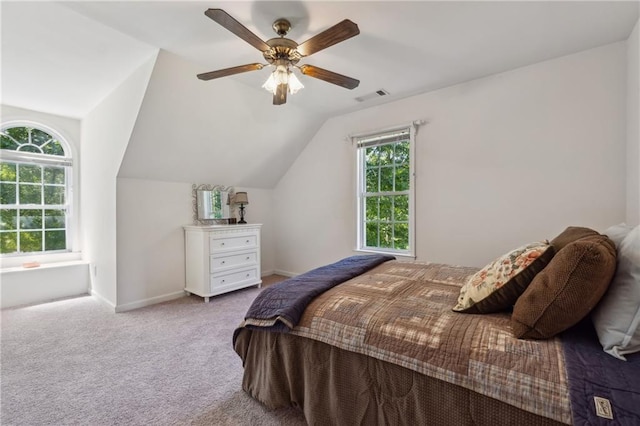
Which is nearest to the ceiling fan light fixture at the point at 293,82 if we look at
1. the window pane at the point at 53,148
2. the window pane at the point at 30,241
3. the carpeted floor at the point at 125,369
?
the carpeted floor at the point at 125,369

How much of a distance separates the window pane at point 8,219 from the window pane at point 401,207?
16.0ft

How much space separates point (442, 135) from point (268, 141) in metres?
2.26

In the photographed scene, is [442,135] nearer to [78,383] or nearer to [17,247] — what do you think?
[78,383]

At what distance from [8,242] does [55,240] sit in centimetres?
44

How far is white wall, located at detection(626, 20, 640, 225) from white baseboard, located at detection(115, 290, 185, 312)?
4520mm

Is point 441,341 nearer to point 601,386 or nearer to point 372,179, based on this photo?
point 601,386

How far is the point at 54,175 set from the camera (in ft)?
12.9

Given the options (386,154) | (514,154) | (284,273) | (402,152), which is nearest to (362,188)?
(386,154)

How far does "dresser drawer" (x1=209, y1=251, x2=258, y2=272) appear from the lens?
348 centimetres

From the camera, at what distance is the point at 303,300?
1.50m

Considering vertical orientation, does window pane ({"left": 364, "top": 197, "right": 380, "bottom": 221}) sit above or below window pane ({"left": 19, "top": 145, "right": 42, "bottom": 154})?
below

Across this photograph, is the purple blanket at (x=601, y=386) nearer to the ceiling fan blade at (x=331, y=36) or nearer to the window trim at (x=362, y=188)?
the ceiling fan blade at (x=331, y=36)

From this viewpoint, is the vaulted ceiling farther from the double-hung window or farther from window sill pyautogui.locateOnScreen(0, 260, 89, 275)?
window sill pyautogui.locateOnScreen(0, 260, 89, 275)

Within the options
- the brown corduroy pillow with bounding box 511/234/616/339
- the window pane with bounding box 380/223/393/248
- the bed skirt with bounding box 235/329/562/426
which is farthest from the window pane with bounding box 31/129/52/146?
the brown corduroy pillow with bounding box 511/234/616/339
